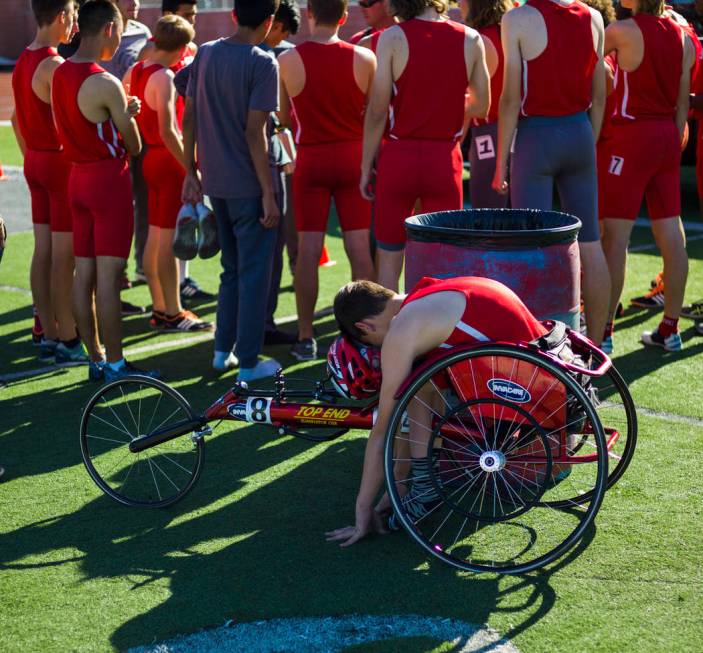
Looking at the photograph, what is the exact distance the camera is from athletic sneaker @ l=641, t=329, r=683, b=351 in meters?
6.43

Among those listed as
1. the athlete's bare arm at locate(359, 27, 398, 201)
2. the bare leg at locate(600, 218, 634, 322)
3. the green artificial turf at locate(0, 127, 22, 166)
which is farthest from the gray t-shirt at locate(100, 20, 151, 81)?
the green artificial turf at locate(0, 127, 22, 166)

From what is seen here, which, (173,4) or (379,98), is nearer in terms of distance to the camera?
(379,98)

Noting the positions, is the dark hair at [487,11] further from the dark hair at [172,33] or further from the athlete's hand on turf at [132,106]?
the athlete's hand on turf at [132,106]

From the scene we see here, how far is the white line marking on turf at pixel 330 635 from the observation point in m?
3.31

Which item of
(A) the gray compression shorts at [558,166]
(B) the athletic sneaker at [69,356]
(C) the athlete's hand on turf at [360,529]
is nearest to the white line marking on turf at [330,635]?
(C) the athlete's hand on turf at [360,529]

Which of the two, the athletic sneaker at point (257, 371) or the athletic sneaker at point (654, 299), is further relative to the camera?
the athletic sneaker at point (654, 299)

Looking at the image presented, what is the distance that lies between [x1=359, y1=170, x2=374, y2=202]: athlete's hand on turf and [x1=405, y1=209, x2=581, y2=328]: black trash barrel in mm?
1513

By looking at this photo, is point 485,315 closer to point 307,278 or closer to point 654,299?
point 307,278

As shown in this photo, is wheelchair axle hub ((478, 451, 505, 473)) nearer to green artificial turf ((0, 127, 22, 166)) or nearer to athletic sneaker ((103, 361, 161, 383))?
athletic sneaker ((103, 361, 161, 383))

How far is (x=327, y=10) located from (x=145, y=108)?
149cm

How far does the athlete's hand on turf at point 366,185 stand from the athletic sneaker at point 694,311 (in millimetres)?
2440

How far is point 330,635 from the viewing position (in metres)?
3.38

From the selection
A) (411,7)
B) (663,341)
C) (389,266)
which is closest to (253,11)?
(411,7)

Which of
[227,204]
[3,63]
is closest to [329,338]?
[227,204]
